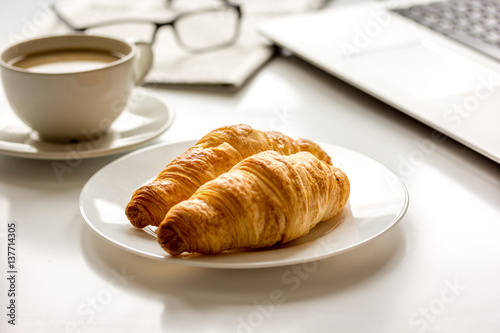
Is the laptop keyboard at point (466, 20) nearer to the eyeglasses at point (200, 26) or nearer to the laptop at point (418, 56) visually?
the laptop at point (418, 56)

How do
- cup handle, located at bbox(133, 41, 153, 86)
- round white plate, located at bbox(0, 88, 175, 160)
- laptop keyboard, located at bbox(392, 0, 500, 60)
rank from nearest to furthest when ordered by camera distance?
round white plate, located at bbox(0, 88, 175, 160) → cup handle, located at bbox(133, 41, 153, 86) → laptop keyboard, located at bbox(392, 0, 500, 60)

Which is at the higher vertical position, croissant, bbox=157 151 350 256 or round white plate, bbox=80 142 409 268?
croissant, bbox=157 151 350 256

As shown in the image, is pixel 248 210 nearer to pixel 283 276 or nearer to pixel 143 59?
pixel 283 276

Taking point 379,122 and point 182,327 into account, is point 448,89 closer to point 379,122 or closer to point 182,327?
point 379,122

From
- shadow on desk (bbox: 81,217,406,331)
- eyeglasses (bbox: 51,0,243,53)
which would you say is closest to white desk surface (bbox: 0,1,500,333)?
shadow on desk (bbox: 81,217,406,331)

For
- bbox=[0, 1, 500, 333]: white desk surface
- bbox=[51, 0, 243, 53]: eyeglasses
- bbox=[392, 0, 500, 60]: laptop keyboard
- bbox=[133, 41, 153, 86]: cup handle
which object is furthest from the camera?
bbox=[51, 0, 243, 53]: eyeglasses

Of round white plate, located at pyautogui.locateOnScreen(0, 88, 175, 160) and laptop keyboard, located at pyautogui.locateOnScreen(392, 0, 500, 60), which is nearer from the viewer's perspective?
round white plate, located at pyautogui.locateOnScreen(0, 88, 175, 160)

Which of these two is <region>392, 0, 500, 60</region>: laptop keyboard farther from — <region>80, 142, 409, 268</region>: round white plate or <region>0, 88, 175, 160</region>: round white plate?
<region>0, 88, 175, 160</region>: round white plate
